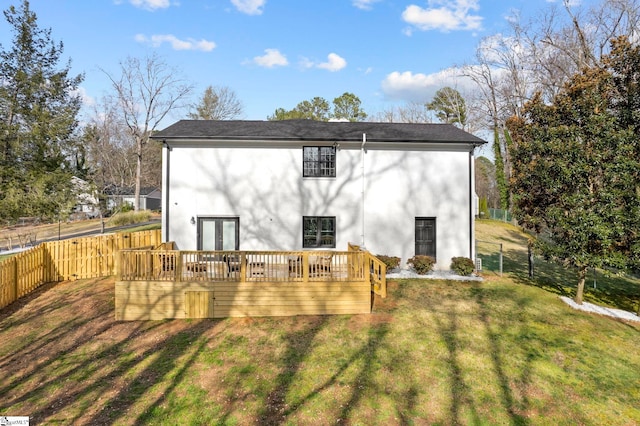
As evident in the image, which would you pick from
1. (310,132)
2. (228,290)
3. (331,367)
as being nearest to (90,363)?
(228,290)

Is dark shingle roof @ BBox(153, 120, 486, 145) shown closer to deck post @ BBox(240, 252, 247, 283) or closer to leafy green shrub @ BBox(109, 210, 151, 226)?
deck post @ BBox(240, 252, 247, 283)

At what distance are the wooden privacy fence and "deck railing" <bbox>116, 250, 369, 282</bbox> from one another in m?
2.43

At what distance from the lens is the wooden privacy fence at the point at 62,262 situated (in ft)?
36.0

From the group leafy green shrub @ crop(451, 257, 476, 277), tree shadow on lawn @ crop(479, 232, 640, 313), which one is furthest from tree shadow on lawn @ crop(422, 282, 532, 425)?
tree shadow on lawn @ crop(479, 232, 640, 313)

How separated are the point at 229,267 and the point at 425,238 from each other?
27.2 ft

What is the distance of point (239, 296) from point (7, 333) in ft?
21.4

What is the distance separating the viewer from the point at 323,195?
1309cm

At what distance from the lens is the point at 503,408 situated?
575cm

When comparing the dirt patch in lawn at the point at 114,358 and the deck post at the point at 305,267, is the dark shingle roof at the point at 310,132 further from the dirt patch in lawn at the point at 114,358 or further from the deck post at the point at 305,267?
the dirt patch in lawn at the point at 114,358

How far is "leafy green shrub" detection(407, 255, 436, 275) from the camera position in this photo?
40.9 feet

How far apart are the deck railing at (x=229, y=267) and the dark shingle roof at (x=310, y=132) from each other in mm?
5269

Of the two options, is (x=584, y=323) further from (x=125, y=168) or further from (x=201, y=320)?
(x=125, y=168)

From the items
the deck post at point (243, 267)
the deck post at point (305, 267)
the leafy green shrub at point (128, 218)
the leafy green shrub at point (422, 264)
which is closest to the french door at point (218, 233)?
the deck post at point (243, 267)

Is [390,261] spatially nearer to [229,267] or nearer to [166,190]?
[229,267]
